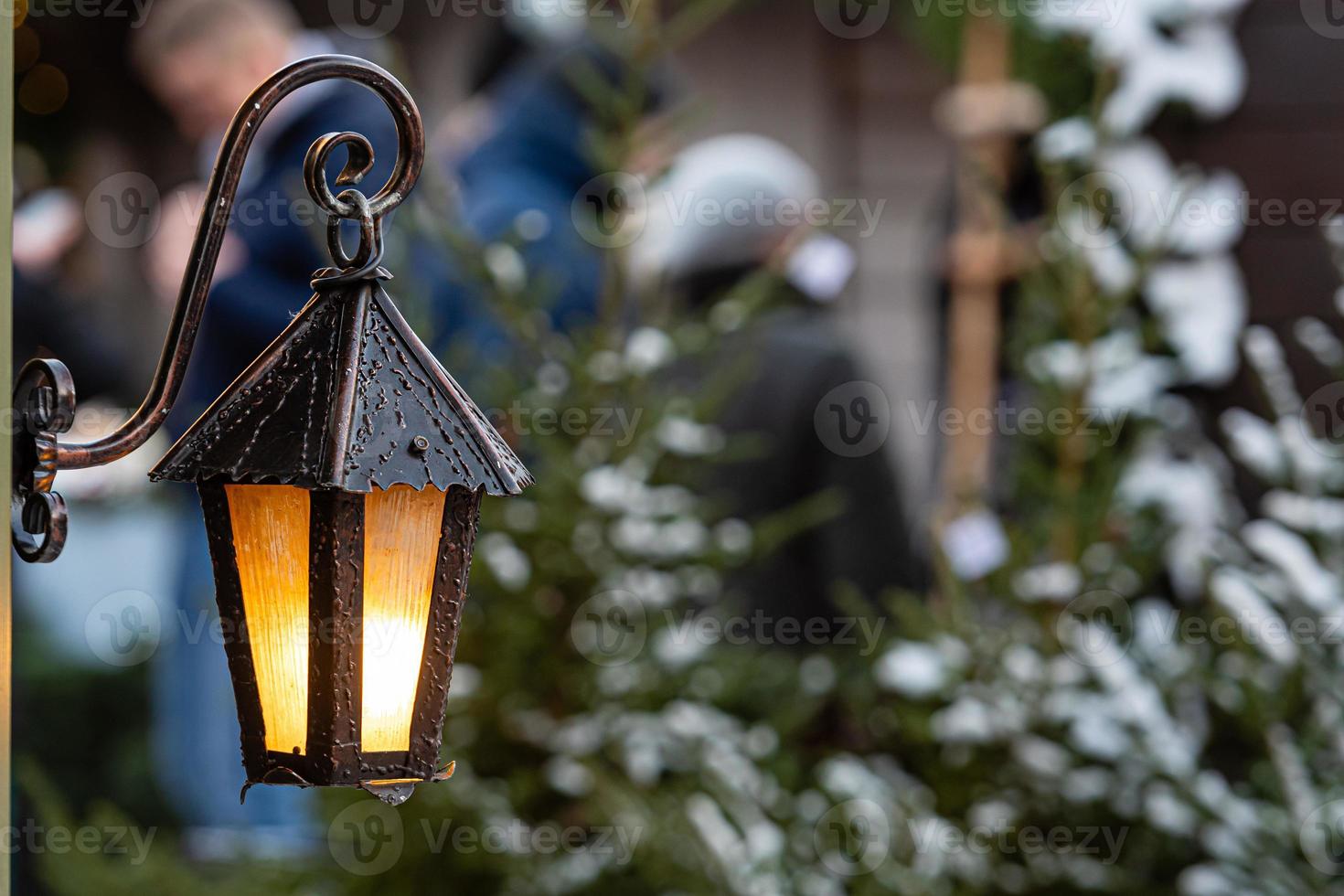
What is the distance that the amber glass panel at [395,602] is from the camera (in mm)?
1315

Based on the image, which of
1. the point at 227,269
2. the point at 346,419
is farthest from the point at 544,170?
the point at 346,419

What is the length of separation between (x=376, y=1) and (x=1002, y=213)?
5.39 m

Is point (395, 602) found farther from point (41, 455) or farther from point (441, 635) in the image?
point (41, 455)

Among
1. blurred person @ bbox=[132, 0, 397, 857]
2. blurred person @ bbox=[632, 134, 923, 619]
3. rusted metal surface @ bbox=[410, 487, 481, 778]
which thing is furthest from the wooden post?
rusted metal surface @ bbox=[410, 487, 481, 778]

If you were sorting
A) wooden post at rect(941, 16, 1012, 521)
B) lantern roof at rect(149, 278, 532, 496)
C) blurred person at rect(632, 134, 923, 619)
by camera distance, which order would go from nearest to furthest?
Answer: 1. lantern roof at rect(149, 278, 532, 496)
2. blurred person at rect(632, 134, 923, 619)
3. wooden post at rect(941, 16, 1012, 521)

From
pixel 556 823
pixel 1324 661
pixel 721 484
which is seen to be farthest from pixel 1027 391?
pixel 556 823

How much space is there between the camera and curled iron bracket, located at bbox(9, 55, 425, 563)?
4.22 ft

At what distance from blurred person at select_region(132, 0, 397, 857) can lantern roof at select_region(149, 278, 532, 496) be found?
2149mm

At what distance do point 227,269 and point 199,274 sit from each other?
115 inches

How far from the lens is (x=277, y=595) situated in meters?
1.33

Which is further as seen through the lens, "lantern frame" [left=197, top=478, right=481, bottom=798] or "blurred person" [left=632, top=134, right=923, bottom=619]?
"blurred person" [left=632, top=134, right=923, bottom=619]

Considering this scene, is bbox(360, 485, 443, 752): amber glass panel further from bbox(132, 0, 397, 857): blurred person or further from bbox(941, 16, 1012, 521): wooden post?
bbox(941, 16, 1012, 521): wooden post

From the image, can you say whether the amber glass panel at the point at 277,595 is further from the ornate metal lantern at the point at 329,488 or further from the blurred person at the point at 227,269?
the blurred person at the point at 227,269

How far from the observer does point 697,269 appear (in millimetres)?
3994
